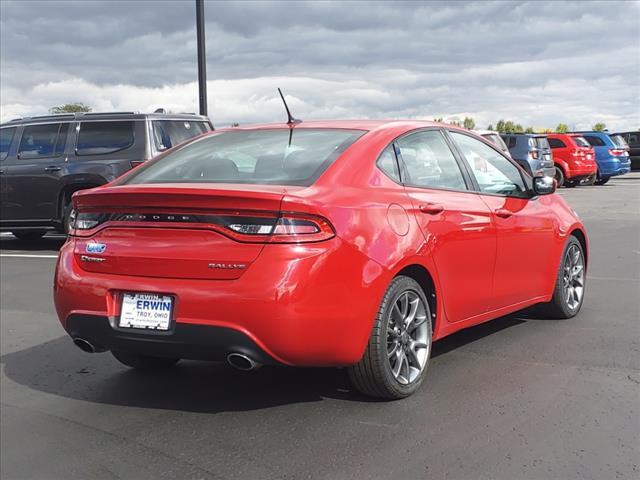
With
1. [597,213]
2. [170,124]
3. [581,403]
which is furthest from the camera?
[597,213]

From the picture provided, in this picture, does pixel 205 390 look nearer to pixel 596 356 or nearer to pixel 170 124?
pixel 596 356

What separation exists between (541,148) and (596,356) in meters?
18.7

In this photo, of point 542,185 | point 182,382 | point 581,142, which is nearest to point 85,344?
point 182,382

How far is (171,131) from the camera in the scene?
39.3 ft

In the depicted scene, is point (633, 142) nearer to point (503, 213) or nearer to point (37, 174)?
point (37, 174)

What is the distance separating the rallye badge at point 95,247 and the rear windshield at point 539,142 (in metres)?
19.9

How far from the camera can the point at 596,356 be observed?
17.0ft

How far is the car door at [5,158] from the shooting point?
12117mm

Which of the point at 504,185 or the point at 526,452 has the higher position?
the point at 504,185

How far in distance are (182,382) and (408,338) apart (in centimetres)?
146

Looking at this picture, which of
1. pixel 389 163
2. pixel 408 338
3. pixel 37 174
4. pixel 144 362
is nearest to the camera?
pixel 408 338

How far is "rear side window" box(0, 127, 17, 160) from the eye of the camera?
1236cm

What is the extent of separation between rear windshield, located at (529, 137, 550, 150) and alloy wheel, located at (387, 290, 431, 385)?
19.1m

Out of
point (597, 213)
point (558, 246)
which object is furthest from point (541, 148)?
point (558, 246)
